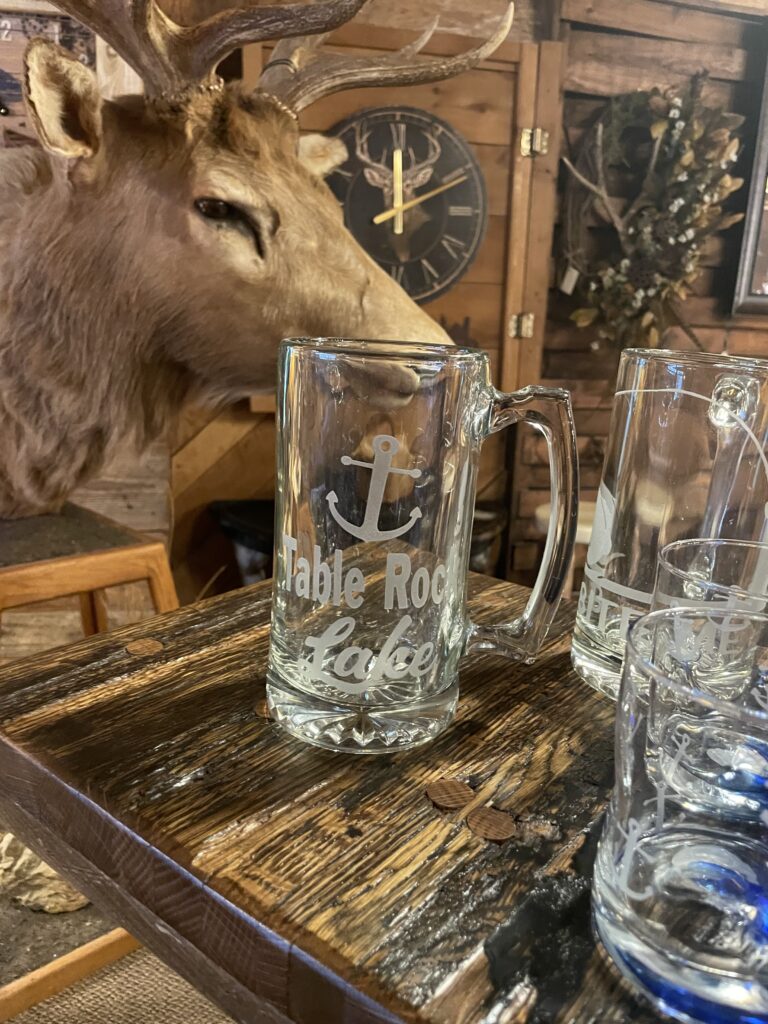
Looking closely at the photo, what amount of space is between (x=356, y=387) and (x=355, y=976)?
26cm

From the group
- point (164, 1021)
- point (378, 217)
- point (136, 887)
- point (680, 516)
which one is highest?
point (378, 217)

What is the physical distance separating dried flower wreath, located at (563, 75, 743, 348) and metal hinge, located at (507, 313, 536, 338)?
8.1 inches

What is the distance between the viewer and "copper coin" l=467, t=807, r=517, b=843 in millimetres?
360

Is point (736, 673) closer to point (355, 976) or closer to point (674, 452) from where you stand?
point (674, 452)

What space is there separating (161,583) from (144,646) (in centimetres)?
46

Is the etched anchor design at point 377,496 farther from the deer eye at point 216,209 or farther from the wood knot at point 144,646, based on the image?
the deer eye at point 216,209

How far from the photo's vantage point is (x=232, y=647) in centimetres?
56

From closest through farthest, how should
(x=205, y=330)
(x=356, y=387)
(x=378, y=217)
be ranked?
(x=356, y=387) < (x=205, y=330) < (x=378, y=217)

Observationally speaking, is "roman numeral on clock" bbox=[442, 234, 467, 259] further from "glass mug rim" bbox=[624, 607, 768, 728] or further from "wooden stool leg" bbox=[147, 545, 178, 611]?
"glass mug rim" bbox=[624, 607, 768, 728]

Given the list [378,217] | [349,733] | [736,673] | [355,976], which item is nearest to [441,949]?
[355,976]

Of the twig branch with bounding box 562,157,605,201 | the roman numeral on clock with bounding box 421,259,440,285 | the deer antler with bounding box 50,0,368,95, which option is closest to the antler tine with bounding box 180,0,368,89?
the deer antler with bounding box 50,0,368,95

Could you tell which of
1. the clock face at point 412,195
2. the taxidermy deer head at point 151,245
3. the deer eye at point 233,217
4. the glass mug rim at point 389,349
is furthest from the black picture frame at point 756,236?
the glass mug rim at point 389,349

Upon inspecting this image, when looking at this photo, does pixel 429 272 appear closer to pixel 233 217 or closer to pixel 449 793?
pixel 233 217

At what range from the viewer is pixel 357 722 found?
42cm
